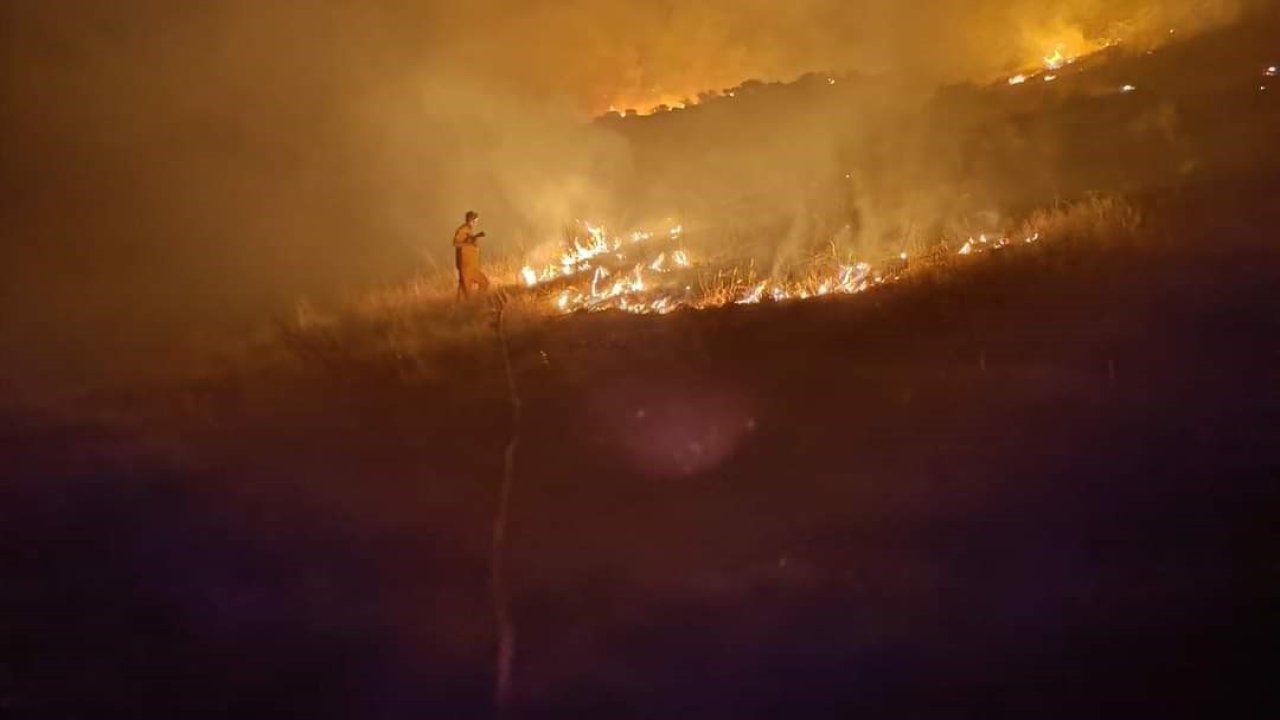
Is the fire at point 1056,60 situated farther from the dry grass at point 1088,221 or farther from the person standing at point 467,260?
the person standing at point 467,260

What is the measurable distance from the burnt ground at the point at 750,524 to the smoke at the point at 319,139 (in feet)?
31.9

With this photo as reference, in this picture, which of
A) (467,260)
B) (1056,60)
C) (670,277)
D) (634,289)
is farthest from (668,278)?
(1056,60)

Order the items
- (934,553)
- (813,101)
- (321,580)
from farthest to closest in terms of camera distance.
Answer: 1. (813,101)
2. (321,580)
3. (934,553)

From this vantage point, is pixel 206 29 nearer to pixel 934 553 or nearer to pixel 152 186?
pixel 152 186

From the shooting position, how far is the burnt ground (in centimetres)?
517

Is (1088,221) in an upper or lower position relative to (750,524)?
upper

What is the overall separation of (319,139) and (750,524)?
70.4 feet

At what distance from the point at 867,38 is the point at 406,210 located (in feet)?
33.9

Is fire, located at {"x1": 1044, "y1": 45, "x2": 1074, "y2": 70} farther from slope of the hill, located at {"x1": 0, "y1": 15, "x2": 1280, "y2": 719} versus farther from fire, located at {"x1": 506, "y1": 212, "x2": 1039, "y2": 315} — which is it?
slope of the hill, located at {"x1": 0, "y1": 15, "x2": 1280, "y2": 719}

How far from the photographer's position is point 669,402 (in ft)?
28.8

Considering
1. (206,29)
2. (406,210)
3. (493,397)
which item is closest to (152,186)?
Result: (206,29)

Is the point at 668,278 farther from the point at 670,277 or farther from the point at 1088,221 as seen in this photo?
the point at 1088,221

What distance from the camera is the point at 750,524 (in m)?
6.60

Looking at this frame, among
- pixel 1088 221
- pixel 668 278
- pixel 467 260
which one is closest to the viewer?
pixel 1088 221
